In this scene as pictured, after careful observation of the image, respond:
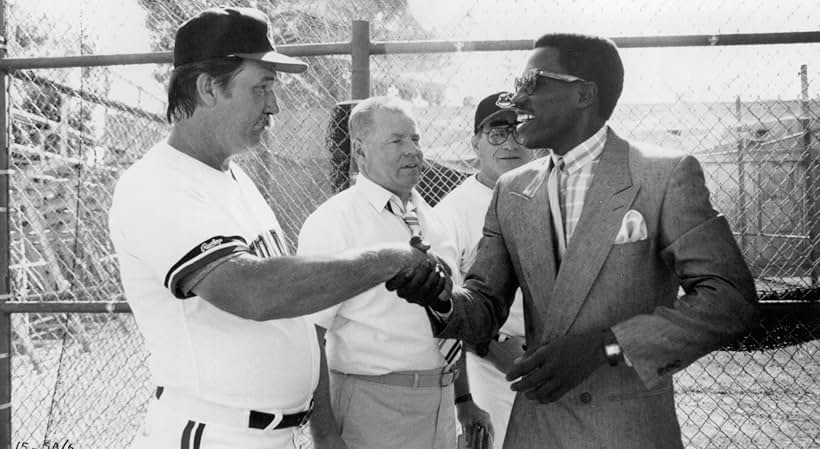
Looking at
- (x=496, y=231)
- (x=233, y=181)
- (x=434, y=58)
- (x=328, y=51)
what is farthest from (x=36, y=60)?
(x=496, y=231)

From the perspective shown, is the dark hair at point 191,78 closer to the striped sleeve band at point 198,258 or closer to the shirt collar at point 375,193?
the striped sleeve band at point 198,258

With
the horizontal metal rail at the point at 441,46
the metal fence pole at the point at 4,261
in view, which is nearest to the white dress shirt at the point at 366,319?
the horizontal metal rail at the point at 441,46

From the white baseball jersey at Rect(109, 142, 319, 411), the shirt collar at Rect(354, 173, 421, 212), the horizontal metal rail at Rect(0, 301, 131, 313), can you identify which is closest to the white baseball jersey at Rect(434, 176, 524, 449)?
the shirt collar at Rect(354, 173, 421, 212)

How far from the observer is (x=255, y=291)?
73.8 inches

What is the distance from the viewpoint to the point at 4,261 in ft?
13.1

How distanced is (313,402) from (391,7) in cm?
514

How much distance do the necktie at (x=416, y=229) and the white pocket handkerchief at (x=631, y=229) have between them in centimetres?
117

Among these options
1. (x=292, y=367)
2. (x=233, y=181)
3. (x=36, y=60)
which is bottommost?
(x=292, y=367)

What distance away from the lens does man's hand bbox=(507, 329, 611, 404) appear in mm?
1787

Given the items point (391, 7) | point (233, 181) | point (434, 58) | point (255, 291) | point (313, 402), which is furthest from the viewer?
point (391, 7)

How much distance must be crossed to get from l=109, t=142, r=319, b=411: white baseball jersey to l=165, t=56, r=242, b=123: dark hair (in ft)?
0.51

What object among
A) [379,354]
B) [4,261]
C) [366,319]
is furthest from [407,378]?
[4,261]

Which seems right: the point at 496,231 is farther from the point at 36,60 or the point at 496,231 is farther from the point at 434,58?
the point at 434,58

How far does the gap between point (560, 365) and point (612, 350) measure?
0.43ft
